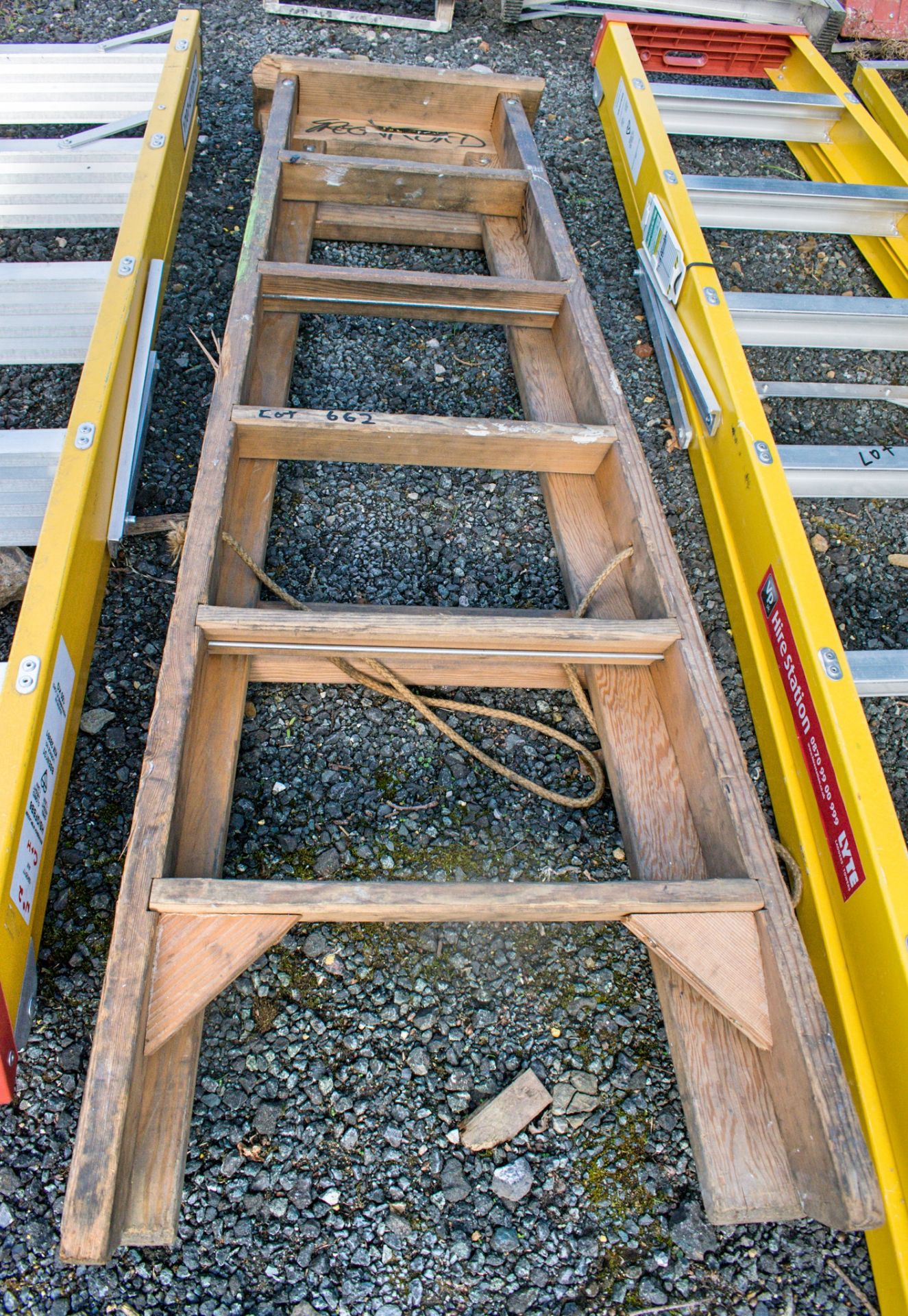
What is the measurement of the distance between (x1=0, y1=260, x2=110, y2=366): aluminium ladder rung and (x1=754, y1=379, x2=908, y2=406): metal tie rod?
7.51 ft

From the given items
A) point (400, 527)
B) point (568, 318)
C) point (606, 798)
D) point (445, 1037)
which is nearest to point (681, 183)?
point (568, 318)

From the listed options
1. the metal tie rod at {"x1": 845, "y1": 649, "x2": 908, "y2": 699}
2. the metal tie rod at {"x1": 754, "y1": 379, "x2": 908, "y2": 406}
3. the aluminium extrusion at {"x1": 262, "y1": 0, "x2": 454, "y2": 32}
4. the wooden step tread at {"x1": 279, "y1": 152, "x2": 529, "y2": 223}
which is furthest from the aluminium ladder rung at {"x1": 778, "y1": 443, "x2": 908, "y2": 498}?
the aluminium extrusion at {"x1": 262, "y1": 0, "x2": 454, "y2": 32}

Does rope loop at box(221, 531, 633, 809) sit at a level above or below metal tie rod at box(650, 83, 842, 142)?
below

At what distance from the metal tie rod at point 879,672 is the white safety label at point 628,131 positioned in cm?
240

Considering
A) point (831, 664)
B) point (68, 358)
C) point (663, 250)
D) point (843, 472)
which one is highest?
point (663, 250)

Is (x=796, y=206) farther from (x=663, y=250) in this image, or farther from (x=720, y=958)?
(x=720, y=958)

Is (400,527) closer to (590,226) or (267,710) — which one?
(267,710)

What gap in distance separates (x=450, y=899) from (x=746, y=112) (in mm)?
4144

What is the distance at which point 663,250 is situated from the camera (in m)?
3.38

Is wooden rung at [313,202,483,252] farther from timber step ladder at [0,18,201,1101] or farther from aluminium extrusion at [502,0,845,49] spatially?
aluminium extrusion at [502,0,845,49]

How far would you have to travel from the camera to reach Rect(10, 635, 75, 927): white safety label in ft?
6.04

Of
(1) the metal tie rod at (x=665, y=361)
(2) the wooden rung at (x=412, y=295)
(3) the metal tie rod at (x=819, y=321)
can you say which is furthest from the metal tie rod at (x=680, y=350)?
(2) the wooden rung at (x=412, y=295)

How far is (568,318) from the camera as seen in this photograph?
2893 millimetres

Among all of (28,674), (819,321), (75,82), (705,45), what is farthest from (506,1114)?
(705,45)
